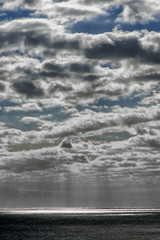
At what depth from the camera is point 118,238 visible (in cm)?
9506

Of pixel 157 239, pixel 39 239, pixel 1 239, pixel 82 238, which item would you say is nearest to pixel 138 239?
pixel 157 239

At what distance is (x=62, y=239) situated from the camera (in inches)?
3588

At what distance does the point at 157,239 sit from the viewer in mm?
90375

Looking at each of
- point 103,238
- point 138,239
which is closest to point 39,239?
point 103,238

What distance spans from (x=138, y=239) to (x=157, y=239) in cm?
500

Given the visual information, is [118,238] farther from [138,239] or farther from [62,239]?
[62,239]

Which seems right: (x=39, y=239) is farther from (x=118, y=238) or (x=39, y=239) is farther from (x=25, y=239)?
(x=118, y=238)

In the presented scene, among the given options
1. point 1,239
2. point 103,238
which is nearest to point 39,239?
point 1,239

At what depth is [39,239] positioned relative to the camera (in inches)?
3568

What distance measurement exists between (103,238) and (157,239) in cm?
1436

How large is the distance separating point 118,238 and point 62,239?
1562 centimetres

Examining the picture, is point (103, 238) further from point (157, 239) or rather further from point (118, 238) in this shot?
point (157, 239)

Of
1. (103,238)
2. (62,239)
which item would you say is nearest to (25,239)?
(62,239)

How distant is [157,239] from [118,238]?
1076cm
